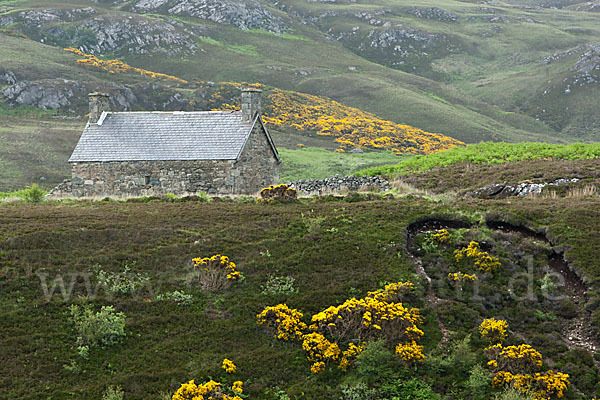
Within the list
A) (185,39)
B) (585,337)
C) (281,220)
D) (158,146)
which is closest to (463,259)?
(585,337)

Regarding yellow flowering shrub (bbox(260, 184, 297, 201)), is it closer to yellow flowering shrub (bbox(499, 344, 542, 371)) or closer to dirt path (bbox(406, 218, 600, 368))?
dirt path (bbox(406, 218, 600, 368))

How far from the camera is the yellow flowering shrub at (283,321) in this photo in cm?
1448

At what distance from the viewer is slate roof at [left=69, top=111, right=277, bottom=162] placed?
31.1m

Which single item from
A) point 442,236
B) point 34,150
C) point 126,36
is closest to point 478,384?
point 442,236

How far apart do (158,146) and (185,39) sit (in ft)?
319

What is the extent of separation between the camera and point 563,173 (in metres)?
26.0

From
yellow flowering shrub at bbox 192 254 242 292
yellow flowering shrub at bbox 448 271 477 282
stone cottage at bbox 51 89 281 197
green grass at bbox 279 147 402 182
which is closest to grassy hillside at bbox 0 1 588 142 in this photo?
green grass at bbox 279 147 402 182

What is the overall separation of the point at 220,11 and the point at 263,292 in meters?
142

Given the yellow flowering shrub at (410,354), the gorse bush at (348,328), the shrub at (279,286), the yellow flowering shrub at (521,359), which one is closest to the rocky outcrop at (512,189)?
the gorse bush at (348,328)

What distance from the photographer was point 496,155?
33.4 meters

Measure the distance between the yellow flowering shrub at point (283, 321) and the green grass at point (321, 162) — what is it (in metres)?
37.3

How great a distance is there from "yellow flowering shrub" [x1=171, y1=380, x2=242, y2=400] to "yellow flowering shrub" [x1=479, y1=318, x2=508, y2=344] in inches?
250

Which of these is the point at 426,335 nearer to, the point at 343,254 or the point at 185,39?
the point at 343,254

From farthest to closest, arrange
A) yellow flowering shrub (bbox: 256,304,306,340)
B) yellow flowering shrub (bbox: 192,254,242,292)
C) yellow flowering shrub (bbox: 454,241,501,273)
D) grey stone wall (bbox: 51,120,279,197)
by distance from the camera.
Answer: grey stone wall (bbox: 51,120,279,197), yellow flowering shrub (bbox: 454,241,501,273), yellow flowering shrub (bbox: 192,254,242,292), yellow flowering shrub (bbox: 256,304,306,340)
